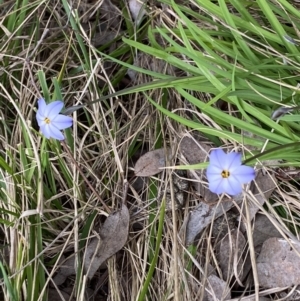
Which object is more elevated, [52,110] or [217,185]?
[52,110]

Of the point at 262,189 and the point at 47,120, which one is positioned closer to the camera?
the point at 47,120

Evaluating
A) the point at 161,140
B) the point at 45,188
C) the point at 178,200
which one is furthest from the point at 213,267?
the point at 45,188

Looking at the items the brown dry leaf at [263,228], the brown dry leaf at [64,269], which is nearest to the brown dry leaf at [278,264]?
the brown dry leaf at [263,228]

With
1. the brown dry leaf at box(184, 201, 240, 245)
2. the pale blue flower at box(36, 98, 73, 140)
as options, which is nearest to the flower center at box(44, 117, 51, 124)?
the pale blue flower at box(36, 98, 73, 140)

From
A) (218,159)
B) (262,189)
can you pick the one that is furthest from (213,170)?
(262,189)

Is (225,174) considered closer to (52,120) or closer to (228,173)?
(228,173)

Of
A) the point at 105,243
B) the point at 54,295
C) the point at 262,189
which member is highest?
the point at 262,189
